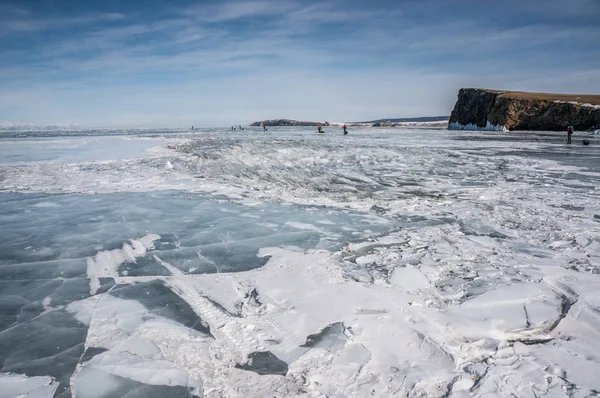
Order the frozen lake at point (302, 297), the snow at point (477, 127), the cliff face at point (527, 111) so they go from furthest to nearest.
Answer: the snow at point (477, 127), the cliff face at point (527, 111), the frozen lake at point (302, 297)

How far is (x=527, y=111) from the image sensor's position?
58062mm

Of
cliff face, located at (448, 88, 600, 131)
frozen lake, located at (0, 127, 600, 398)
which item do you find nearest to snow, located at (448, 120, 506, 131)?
cliff face, located at (448, 88, 600, 131)

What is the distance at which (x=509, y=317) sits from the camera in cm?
298

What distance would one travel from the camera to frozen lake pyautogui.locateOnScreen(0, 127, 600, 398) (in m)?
2.35

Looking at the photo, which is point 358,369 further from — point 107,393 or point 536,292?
point 536,292

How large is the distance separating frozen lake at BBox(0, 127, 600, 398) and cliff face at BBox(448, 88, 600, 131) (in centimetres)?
5555

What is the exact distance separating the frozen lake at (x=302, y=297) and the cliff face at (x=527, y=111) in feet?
182

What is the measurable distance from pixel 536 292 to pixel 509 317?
624mm

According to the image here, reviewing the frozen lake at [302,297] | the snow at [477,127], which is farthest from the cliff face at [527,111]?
the frozen lake at [302,297]

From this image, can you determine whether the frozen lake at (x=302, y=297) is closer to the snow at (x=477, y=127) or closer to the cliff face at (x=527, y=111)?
the cliff face at (x=527, y=111)

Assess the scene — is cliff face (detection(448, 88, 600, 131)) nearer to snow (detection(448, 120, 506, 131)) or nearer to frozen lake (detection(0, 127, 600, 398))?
snow (detection(448, 120, 506, 131))

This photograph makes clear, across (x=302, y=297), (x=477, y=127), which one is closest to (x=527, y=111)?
(x=477, y=127)

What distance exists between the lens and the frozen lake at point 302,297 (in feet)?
7.72

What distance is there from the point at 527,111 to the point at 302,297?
68246 mm
